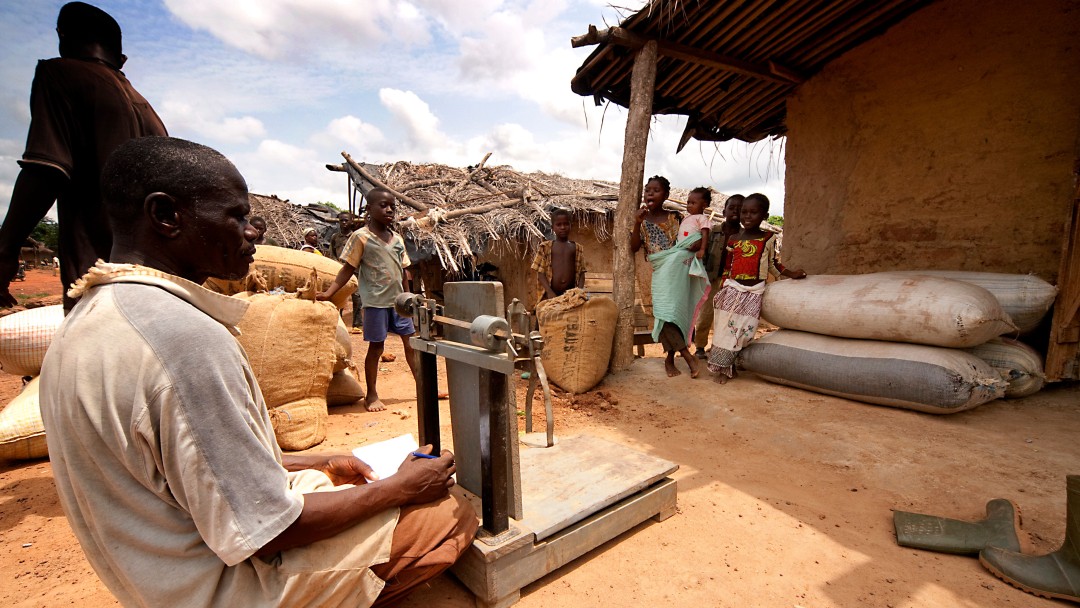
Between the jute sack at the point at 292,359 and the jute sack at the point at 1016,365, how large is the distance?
15.2ft

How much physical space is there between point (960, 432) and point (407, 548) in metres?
3.48

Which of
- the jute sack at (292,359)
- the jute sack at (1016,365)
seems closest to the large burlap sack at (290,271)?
the jute sack at (292,359)

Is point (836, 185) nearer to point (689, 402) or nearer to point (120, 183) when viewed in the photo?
point (689, 402)

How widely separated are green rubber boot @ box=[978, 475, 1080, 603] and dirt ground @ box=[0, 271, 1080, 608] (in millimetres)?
44

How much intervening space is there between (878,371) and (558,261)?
3.11 m

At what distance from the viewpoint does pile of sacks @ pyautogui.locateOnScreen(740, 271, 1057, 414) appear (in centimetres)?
312

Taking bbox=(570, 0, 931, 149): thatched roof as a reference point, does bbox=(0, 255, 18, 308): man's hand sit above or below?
below

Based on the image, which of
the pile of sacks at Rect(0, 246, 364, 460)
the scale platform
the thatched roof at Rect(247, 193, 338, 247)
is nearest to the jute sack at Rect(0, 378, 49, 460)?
the pile of sacks at Rect(0, 246, 364, 460)

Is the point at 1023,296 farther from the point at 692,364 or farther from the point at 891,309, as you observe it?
the point at 692,364

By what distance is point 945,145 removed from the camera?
411cm

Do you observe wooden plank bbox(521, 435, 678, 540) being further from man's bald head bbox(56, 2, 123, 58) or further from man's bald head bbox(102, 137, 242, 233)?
man's bald head bbox(56, 2, 123, 58)

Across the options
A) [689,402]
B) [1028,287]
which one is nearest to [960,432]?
[1028,287]

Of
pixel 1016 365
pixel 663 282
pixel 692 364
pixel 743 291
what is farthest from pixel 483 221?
pixel 1016 365

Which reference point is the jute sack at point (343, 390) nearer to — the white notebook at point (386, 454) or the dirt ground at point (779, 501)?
the dirt ground at point (779, 501)
